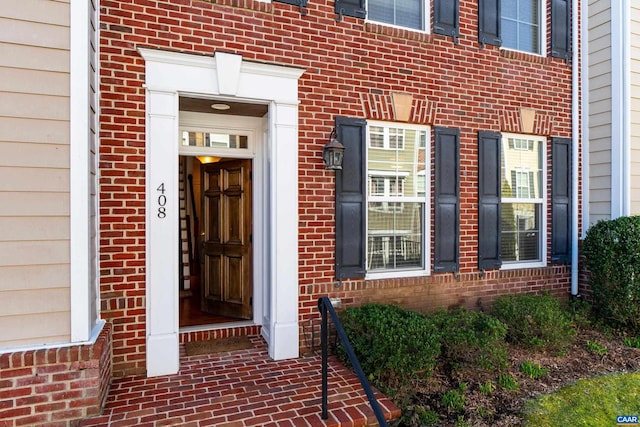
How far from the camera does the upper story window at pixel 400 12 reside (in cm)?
443

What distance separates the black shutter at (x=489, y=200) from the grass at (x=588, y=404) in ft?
5.30

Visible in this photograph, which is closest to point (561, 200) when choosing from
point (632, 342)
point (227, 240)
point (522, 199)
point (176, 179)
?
point (522, 199)

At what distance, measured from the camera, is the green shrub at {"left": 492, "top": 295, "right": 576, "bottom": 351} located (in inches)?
165

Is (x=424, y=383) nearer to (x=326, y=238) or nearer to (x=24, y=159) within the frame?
(x=326, y=238)

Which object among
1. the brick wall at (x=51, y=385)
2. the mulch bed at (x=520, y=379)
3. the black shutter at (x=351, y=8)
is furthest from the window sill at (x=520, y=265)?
the brick wall at (x=51, y=385)

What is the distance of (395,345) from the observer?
335 centimetres

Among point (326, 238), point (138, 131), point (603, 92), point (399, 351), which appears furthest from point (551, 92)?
point (138, 131)

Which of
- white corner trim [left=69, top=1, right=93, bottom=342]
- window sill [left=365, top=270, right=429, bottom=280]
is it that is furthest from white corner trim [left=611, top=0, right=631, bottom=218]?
white corner trim [left=69, top=1, right=93, bottom=342]

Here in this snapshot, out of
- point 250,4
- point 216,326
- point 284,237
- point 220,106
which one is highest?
point 250,4

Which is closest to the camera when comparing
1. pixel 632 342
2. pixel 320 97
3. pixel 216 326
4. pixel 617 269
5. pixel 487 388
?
pixel 487 388

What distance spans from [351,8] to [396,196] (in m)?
A: 2.12

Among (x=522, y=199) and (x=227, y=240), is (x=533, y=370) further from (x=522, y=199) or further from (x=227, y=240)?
(x=227, y=240)

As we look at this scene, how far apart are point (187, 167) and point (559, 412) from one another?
6.79m

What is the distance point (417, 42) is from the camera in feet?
14.8
